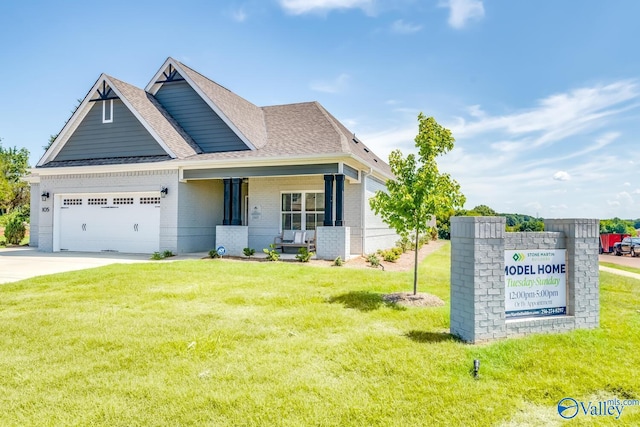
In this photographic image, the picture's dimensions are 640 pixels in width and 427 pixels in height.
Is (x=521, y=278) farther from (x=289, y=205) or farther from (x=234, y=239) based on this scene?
(x=289, y=205)

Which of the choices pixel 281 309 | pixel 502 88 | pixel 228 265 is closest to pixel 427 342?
pixel 281 309

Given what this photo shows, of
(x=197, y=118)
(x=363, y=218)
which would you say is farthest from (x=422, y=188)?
(x=197, y=118)

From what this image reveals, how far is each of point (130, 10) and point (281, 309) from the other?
11.2 metres

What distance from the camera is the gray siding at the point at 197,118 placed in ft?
55.2

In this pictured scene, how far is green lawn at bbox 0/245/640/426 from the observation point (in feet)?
11.4

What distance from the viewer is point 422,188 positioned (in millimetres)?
7656

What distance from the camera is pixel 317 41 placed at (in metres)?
14.1

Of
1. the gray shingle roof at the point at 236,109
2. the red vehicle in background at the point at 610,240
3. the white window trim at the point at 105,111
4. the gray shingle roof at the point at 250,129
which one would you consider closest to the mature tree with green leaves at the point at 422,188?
the gray shingle roof at the point at 250,129

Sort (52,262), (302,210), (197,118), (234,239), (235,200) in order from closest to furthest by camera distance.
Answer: (52,262), (234,239), (235,200), (302,210), (197,118)

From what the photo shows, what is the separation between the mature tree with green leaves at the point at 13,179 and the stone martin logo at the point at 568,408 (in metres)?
42.1

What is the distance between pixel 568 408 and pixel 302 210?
13703 millimetres

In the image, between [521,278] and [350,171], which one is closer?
[521,278]

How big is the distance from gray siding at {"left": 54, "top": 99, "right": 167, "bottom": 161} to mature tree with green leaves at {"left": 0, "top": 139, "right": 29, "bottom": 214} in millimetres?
22768

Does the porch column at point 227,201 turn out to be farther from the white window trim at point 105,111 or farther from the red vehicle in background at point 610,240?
the red vehicle in background at point 610,240
